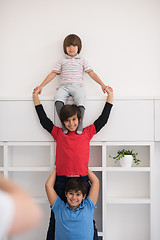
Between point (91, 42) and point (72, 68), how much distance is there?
0.36 m

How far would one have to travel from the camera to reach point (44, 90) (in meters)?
2.60

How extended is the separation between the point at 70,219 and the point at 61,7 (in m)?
1.76

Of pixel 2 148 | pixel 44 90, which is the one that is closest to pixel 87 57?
pixel 44 90

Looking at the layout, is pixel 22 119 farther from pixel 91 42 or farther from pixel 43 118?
pixel 91 42

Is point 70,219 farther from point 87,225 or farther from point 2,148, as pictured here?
point 2,148

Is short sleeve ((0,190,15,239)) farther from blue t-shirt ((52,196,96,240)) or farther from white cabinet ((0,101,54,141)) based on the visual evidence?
white cabinet ((0,101,54,141))

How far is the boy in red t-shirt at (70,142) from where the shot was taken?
7.10ft

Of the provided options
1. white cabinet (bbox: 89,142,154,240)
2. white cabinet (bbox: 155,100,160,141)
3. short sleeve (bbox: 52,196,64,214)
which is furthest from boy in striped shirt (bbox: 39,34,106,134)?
short sleeve (bbox: 52,196,64,214)

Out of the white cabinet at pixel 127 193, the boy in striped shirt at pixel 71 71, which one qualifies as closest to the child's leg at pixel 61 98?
the boy in striped shirt at pixel 71 71

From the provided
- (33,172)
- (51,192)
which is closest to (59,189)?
(51,192)

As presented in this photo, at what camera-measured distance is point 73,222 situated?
80.0 inches

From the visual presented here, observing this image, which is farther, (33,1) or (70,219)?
(33,1)

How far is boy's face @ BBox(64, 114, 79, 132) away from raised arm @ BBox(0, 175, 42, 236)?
5.06ft

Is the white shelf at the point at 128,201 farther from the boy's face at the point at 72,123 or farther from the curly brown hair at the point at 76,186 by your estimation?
the boy's face at the point at 72,123
